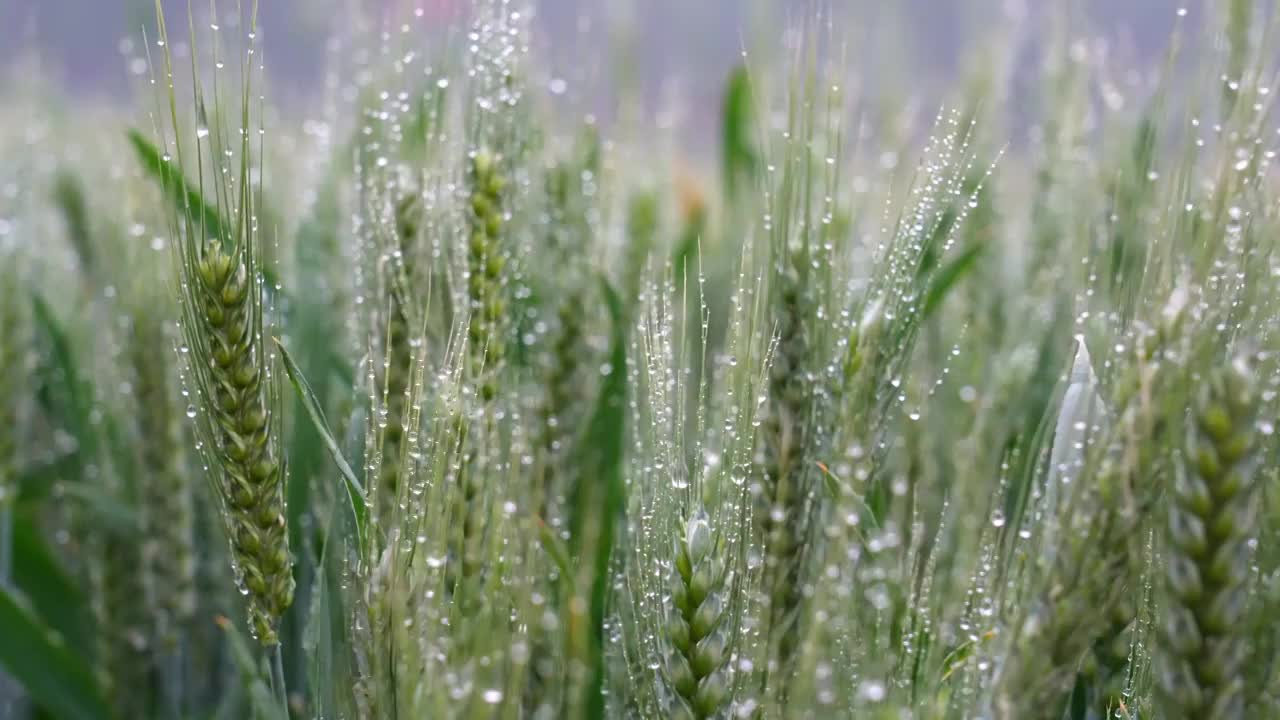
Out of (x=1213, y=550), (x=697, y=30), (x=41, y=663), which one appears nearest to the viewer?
(x=1213, y=550)

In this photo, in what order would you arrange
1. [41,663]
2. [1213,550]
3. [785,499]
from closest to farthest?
[1213,550]
[785,499]
[41,663]

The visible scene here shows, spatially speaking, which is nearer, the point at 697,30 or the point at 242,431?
the point at 242,431

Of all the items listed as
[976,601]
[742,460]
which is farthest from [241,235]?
[976,601]

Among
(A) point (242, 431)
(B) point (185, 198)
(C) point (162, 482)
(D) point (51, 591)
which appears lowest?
(D) point (51, 591)

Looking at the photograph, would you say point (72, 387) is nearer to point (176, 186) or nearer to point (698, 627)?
point (176, 186)

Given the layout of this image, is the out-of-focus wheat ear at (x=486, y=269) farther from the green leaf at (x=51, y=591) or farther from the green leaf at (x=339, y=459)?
the green leaf at (x=51, y=591)

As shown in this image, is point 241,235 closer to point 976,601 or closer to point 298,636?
point 298,636

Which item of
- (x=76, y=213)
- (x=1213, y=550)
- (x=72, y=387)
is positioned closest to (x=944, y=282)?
(x=1213, y=550)
